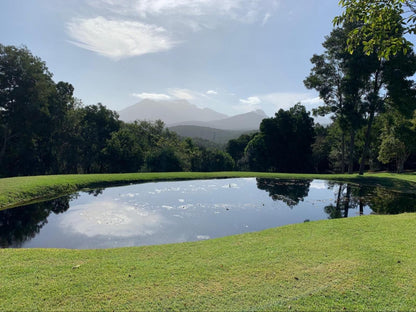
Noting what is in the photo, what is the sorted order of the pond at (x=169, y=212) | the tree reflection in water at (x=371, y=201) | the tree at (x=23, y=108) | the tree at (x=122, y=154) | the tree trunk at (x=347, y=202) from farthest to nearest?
the tree at (x=122, y=154)
the tree at (x=23, y=108)
the tree reflection in water at (x=371, y=201)
the tree trunk at (x=347, y=202)
the pond at (x=169, y=212)

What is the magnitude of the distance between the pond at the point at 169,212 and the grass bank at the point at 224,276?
5.45 ft

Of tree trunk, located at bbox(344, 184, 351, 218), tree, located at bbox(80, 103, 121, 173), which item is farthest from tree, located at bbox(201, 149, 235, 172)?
tree trunk, located at bbox(344, 184, 351, 218)

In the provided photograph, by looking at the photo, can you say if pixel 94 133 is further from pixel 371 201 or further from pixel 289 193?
pixel 371 201

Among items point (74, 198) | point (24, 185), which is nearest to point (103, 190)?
point (74, 198)

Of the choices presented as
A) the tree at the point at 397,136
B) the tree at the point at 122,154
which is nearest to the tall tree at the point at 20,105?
the tree at the point at 122,154

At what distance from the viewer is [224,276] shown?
4.57 m

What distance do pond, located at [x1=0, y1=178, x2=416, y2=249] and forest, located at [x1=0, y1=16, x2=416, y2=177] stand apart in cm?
764

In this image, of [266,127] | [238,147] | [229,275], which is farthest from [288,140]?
[229,275]

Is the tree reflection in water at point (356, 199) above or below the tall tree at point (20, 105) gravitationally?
below

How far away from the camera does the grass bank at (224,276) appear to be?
3.74 metres

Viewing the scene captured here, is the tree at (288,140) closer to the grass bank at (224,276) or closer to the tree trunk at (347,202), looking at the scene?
the tree trunk at (347,202)

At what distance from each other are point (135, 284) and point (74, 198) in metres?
10.9

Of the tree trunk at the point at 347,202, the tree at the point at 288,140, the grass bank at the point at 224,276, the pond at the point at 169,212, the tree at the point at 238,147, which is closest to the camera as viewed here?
the grass bank at the point at 224,276

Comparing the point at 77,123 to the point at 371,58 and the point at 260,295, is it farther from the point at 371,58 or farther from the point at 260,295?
the point at 260,295
